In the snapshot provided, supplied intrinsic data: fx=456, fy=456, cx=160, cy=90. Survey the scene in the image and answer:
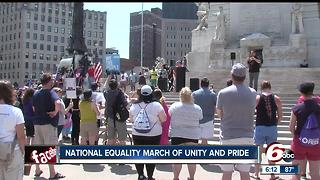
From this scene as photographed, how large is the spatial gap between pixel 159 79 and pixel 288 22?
9206 millimetres

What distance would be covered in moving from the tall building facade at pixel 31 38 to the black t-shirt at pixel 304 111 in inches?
4873

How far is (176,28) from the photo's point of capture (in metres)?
120

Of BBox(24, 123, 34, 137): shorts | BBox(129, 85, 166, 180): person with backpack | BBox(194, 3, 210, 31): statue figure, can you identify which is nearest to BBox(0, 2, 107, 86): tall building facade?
BBox(194, 3, 210, 31): statue figure

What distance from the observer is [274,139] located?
821 centimetres

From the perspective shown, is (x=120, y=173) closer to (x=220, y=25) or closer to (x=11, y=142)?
(x=11, y=142)

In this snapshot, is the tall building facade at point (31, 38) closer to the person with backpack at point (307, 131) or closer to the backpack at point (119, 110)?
the backpack at point (119, 110)

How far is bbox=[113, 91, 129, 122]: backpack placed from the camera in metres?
9.98

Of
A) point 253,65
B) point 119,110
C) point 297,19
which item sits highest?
point 297,19

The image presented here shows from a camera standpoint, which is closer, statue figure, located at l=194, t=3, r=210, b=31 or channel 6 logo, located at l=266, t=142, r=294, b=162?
channel 6 logo, located at l=266, t=142, r=294, b=162

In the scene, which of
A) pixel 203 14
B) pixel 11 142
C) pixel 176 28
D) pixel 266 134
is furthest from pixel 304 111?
pixel 176 28

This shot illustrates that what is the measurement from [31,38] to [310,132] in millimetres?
132017

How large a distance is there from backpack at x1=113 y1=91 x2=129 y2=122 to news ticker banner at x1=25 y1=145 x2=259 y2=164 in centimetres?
388

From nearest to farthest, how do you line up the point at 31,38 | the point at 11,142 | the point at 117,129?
1. the point at 11,142
2. the point at 117,129
3. the point at 31,38

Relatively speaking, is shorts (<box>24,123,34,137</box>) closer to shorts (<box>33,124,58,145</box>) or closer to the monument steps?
shorts (<box>33,124,58,145</box>)
